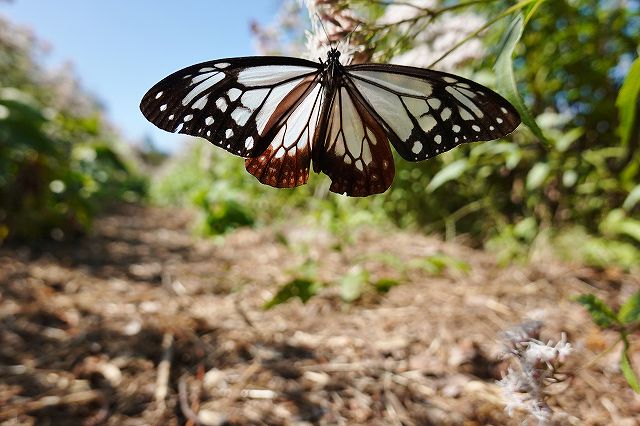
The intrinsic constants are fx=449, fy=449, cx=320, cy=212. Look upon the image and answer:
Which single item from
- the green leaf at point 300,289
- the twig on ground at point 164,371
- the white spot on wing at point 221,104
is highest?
the white spot on wing at point 221,104

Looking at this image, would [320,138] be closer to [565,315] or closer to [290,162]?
[290,162]

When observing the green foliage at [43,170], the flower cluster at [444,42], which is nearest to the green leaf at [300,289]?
the flower cluster at [444,42]

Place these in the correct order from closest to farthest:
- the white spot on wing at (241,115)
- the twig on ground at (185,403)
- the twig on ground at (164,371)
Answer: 1. the white spot on wing at (241,115)
2. the twig on ground at (185,403)
3. the twig on ground at (164,371)

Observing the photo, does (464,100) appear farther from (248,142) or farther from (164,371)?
(164,371)

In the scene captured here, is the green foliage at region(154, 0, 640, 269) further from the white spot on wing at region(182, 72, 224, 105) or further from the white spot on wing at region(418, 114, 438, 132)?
the white spot on wing at region(182, 72, 224, 105)

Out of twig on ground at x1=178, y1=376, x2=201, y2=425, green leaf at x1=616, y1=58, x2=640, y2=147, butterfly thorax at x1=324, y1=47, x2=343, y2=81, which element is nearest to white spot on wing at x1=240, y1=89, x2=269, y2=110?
butterfly thorax at x1=324, y1=47, x2=343, y2=81

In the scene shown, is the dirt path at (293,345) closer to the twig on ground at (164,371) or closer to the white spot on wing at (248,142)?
→ the twig on ground at (164,371)

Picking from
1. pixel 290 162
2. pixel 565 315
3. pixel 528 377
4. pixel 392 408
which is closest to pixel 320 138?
pixel 290 162

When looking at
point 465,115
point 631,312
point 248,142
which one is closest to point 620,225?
point 631,312
